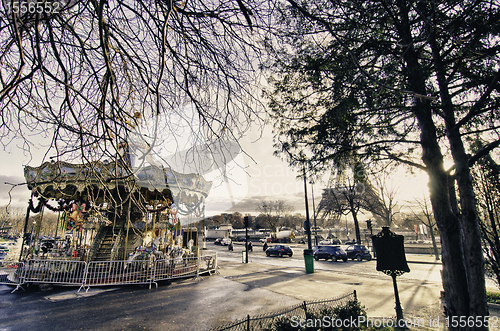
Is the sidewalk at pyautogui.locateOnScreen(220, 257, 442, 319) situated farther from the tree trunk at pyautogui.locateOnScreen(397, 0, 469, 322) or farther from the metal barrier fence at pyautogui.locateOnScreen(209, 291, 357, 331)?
the tree trunk at pyautogui.locateOnScreen(397, 0, 469, 322)

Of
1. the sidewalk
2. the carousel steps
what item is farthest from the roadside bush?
the carousel steps

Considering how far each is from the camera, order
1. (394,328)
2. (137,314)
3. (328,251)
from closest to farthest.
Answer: (394,328) → (137,314) → (328,251)

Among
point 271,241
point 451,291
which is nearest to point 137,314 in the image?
point 451,291

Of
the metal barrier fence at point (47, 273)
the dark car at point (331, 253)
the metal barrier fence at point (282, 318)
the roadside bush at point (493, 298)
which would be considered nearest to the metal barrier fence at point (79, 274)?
the metal barrier fence at point (47, 273)

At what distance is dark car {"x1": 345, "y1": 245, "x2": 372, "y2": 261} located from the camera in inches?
793

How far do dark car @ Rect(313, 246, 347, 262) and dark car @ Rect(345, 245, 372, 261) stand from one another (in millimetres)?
1151

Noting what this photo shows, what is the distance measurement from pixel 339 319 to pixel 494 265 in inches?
210

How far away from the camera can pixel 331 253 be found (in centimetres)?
2061

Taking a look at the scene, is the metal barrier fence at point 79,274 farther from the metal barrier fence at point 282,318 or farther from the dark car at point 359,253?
the dark car at point 359,253

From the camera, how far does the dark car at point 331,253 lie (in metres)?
20.2

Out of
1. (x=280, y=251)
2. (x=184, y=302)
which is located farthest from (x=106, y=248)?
(x=280, y=251)

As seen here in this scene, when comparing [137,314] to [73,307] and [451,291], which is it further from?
[451,291]

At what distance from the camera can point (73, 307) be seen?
22.4 ft

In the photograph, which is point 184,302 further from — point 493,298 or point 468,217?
point 493,298
